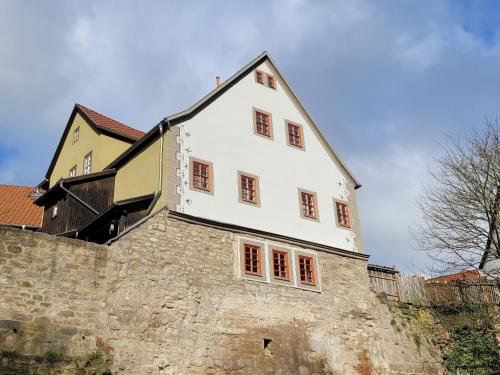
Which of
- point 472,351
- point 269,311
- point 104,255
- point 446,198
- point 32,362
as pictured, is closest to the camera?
point 32,362

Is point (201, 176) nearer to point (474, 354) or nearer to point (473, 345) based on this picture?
point (473, 345)

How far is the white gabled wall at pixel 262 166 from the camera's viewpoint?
783 inches

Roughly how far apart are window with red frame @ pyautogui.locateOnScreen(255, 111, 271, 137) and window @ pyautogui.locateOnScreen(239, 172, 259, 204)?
222cm

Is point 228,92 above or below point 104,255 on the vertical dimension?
above

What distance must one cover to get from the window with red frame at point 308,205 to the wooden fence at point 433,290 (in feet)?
11.4

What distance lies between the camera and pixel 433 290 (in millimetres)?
24719

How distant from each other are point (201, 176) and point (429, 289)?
1131 centimetres

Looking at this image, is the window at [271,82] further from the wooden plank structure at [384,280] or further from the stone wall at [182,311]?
the wooden plank structure at [384,280]

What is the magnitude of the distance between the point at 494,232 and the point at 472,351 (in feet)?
17.9

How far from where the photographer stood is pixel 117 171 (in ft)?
71.0

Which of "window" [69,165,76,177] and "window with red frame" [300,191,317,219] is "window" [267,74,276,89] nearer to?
"window with red frame" [300,191,317,219]

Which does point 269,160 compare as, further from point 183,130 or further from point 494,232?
point 494,232

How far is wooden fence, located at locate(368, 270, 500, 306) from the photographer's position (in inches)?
932

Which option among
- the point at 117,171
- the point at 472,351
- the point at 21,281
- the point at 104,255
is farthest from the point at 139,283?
the point at 472,351
